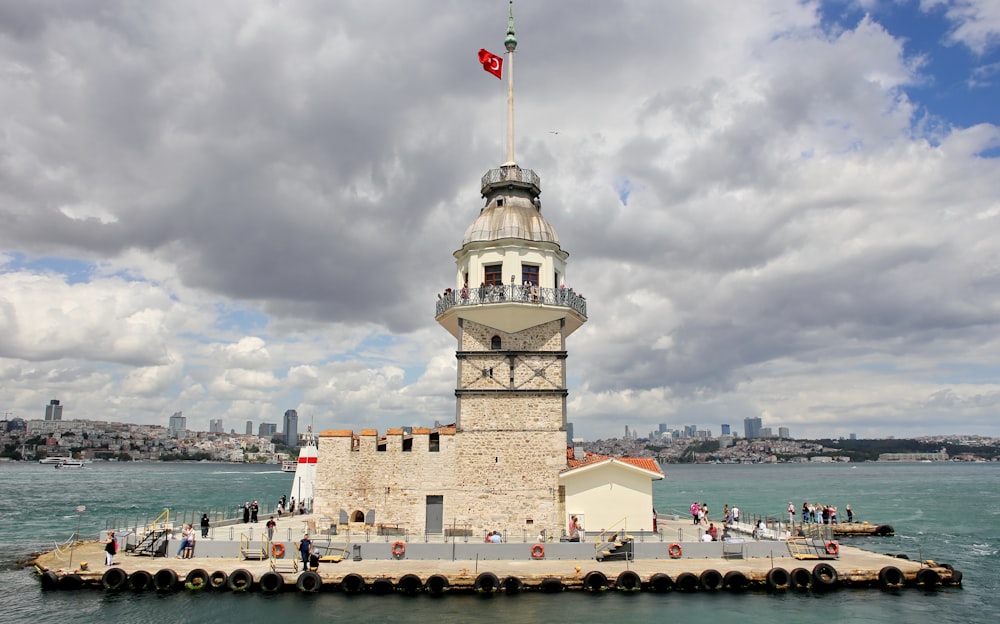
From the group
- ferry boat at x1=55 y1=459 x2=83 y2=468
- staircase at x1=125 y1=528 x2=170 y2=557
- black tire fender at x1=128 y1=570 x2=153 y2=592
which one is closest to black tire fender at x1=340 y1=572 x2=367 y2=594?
black tire fender at x1=128 y1=570 x2=153 y2=592

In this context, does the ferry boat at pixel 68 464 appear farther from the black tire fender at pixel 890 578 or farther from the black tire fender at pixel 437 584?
the black tire fender at pixel 890 578

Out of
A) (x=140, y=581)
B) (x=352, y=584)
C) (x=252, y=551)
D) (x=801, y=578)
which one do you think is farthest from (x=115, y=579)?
(x=801, y=578)

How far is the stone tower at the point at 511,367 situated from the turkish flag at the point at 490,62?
5.54 metres

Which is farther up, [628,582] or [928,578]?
[628,582]

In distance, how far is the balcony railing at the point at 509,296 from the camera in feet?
96.5

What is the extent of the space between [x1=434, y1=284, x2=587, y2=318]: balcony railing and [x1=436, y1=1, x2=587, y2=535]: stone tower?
45 mm

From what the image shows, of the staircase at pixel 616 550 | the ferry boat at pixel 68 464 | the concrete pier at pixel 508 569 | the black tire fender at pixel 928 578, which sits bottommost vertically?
the ferry boat at pixel 68 464

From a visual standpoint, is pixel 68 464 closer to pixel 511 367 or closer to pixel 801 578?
pixel 511 367

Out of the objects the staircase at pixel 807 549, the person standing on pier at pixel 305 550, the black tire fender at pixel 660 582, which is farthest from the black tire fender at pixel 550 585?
the staircase at pixel 807 549

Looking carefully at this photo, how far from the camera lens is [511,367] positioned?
29.8 m

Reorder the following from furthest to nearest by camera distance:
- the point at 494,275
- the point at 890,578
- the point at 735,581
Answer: the point at 494,275
the point at 890,578
the point at 735,581

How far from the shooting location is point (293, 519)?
127 feet

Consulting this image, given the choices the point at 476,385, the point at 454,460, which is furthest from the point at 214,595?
the point at 476,385

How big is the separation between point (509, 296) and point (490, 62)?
11701 mm
